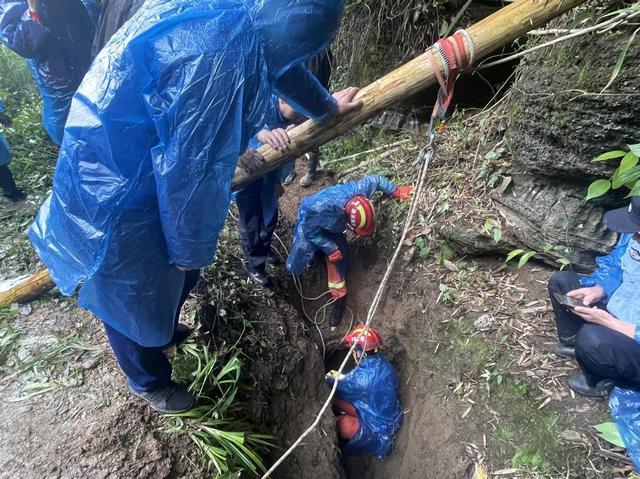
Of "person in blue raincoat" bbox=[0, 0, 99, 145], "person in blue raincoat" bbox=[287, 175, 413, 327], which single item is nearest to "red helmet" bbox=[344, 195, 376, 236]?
"person in blue raincoat" bbox=[287, 175, 413, 327]

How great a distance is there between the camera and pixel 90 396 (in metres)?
2.63

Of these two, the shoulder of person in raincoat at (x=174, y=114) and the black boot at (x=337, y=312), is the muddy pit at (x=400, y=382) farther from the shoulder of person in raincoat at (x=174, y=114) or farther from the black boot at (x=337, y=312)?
the shoulder of person in raincoat at (x=174, y=114)

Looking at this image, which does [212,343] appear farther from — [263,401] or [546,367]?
[546,367]

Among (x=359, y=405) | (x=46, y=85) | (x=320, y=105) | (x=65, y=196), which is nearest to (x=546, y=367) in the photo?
(x=359, y=405)

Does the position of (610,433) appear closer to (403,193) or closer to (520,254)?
(520,254)

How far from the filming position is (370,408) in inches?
135

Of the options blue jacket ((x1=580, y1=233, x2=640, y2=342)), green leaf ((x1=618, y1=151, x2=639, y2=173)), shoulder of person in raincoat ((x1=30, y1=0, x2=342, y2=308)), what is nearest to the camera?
shoulder of person in raincoat ((x1=30, y1=0, x2=342, y2=308))

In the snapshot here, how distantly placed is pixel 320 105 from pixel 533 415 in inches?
89.8

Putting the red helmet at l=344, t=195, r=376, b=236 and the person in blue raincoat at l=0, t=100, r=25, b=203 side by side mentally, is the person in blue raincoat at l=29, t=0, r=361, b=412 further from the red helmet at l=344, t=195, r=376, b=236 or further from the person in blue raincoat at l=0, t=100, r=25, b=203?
the person in blue raincoat at l=0, t=100, r=25, b=203

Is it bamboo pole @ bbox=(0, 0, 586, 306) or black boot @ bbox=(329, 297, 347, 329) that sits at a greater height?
bamboo pole @ bbox=(0, 0, 586, 306)

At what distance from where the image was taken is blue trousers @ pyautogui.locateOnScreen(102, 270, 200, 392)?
2.12 meters

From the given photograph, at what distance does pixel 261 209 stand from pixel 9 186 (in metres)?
3.10

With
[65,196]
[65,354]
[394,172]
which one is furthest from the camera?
[394,172]

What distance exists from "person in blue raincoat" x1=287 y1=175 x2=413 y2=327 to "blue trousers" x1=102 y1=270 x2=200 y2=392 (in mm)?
1632
